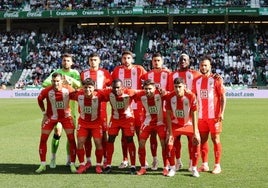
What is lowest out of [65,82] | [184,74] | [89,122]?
[89,122]

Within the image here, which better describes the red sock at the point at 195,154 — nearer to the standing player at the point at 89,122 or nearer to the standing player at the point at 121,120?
the standing player at the point at 121,120

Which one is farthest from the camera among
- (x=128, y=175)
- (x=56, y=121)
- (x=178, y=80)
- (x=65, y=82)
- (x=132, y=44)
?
(x=132, y=44)

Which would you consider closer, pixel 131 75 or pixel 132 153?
pixel 132 153

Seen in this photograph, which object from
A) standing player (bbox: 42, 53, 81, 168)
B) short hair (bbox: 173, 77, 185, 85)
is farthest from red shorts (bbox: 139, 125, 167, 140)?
standing player (bbox: 42, 53, 81, 168)

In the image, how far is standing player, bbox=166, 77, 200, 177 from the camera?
9.02 meters

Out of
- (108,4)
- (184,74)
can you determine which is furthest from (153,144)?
(108,4)

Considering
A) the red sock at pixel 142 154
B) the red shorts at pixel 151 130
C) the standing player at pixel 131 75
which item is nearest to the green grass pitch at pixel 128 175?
the red sock at pixel 142 154

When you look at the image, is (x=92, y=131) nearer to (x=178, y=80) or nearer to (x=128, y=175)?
(x=128, y=175)

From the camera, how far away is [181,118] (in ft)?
30.3

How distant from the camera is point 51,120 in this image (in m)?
9.62

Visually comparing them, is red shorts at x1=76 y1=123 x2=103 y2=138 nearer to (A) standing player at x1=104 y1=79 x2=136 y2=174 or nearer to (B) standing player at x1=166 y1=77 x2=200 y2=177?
(A) standing player at x1=104 y1=79 x2=136 y2=174

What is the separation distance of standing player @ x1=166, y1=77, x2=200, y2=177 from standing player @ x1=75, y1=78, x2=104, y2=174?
1.24 meters

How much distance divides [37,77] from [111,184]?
106ft

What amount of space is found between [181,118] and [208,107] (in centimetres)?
56
